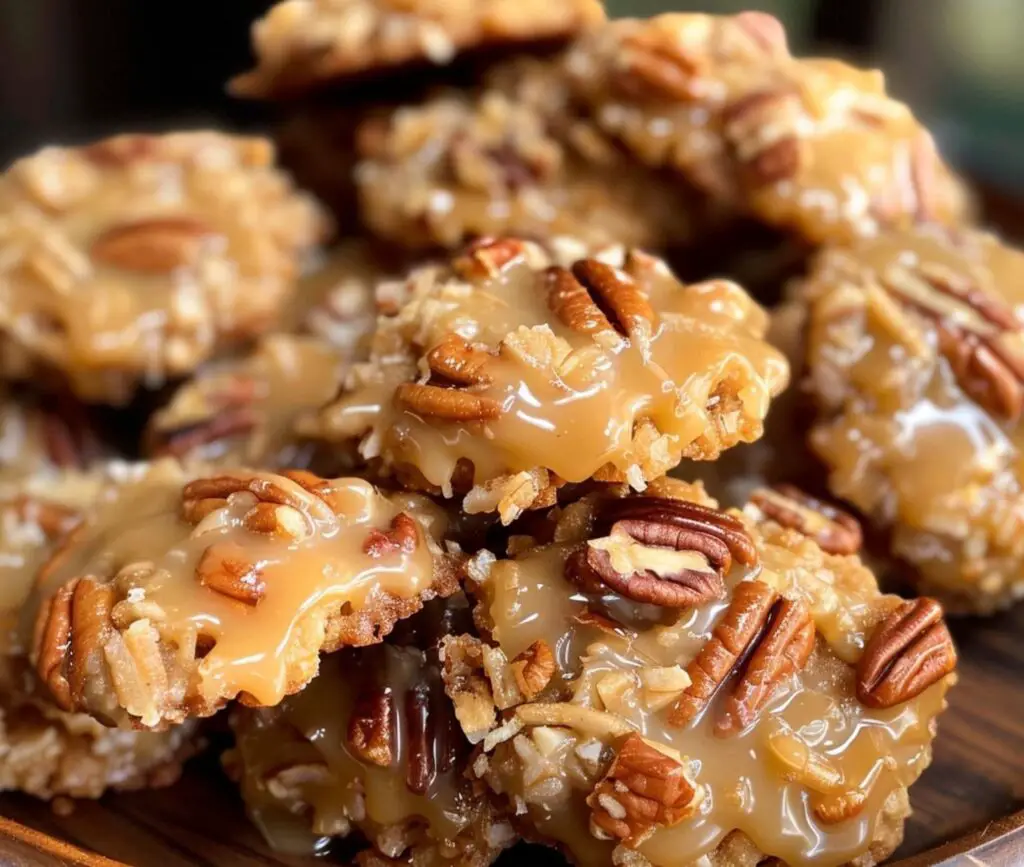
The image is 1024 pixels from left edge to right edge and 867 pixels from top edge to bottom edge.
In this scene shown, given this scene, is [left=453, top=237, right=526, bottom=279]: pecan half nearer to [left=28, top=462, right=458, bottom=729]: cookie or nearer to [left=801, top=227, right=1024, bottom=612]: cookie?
[left=28, top=462, right=458, bottom=729]: cookie

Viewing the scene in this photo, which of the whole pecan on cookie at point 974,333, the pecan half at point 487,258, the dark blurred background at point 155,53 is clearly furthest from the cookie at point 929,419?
the dark blurred background at point 155,53

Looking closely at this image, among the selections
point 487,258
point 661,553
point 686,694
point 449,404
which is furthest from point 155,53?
point 686,694

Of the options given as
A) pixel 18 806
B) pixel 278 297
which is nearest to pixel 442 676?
pixel 18 806

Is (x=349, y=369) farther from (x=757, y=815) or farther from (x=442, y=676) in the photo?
(x=757, y=815)

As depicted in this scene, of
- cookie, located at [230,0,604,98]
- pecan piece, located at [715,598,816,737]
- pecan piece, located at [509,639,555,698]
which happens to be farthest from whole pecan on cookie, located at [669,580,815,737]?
cookie, located at [230,0,604,98]

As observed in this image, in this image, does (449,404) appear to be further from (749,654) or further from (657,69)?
(657,69)

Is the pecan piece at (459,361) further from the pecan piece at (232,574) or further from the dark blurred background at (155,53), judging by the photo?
the dark blurred background at (155,53)
